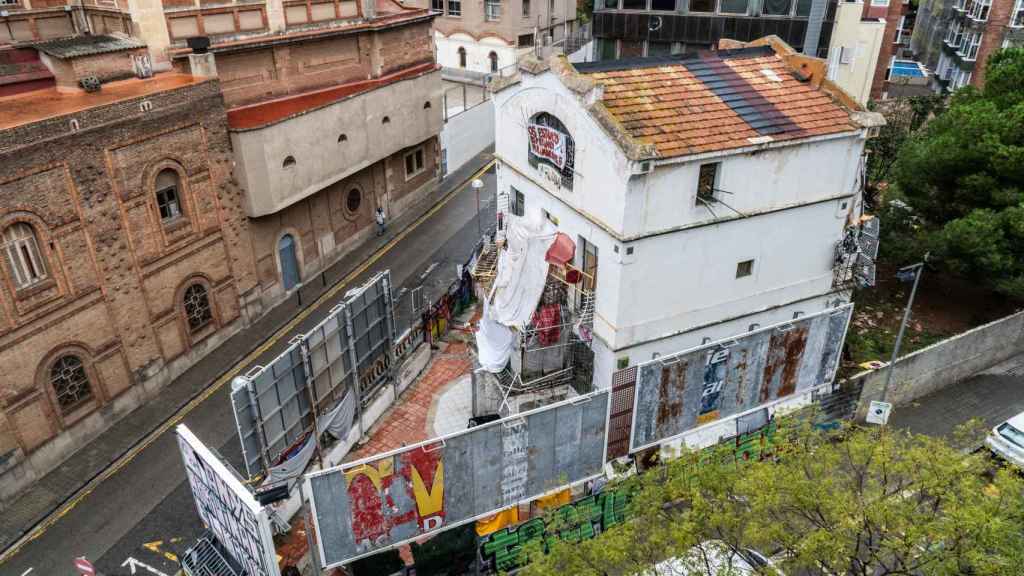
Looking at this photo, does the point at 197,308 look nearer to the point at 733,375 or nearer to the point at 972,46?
the point at 733,375

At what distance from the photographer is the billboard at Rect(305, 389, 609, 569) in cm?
1834

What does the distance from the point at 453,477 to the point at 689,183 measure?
39.1 ft

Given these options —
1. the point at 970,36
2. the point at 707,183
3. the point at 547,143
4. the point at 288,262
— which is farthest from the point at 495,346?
the point at 970,36

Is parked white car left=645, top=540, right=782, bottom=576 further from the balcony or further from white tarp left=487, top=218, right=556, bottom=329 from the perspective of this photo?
the balcony

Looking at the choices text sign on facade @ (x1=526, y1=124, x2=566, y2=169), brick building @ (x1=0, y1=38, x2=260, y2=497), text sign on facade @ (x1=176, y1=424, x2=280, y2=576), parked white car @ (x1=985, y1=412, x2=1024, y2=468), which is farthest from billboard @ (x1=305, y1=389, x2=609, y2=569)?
parked white car @ (x1=985, y1=412, x2=1024, y2=468)

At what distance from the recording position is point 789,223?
1009 inches

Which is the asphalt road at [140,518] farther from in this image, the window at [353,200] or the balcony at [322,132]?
the window at [353,200]

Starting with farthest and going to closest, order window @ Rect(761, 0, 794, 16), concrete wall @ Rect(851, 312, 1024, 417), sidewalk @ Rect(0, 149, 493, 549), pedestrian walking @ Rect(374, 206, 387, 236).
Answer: window @ Rect(761, 0, 794, 16)
pedestrian walking @ Rect(374, 206, 387, 236)
concrete wall @ Rect(851, 312, 1024, 417)
sidewalk @ Rect(0, 149, 493, 549)

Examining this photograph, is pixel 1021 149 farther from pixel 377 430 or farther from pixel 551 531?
pixel 377 430

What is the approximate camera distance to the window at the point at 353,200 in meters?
39.8

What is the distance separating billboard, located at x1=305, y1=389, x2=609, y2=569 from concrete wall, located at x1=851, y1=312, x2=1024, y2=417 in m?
12.9

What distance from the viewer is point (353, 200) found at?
40375mm

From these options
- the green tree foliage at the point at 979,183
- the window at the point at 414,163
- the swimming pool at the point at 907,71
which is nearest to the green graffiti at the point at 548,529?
the green tree foliage at the point at 979,183

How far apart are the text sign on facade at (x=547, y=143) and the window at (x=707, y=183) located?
4.77 metres
